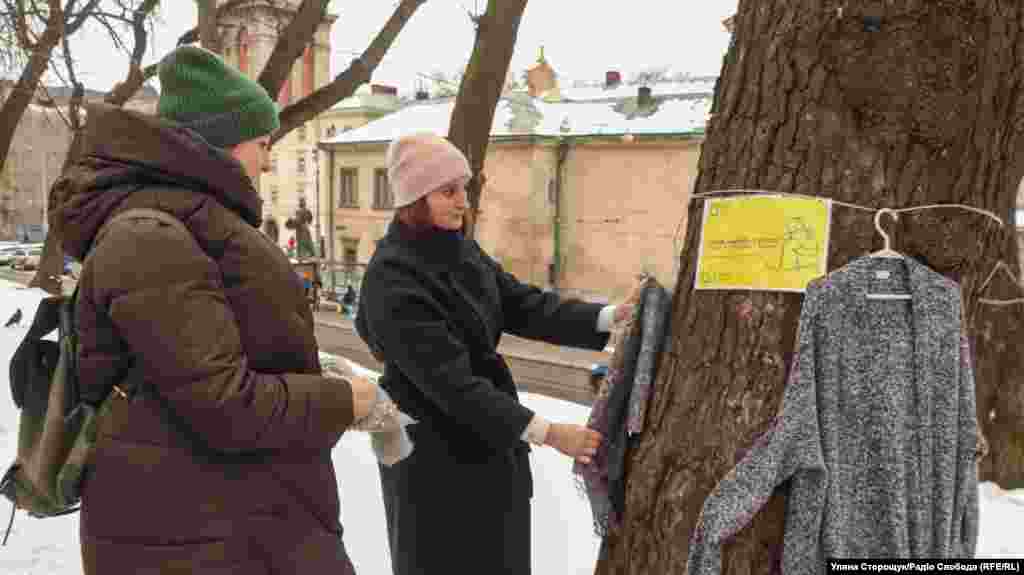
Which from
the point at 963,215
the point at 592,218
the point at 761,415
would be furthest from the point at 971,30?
the point at 592,218

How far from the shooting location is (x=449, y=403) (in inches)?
86.8

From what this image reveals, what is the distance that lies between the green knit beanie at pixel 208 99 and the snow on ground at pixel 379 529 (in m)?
1.93

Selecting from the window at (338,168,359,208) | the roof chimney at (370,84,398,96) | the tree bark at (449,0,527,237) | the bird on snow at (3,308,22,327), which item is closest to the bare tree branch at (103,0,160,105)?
the bird on snow at (3,308,22,327)

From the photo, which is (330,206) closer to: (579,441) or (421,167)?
(421,167)

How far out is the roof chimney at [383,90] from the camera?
3600 centimetres

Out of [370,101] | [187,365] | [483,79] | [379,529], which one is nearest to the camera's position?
[187,365]

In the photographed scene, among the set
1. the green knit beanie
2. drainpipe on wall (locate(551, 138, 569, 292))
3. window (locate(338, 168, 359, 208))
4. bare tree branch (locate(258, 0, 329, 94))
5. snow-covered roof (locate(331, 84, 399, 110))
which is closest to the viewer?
the green knit beanie

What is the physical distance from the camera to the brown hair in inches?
95.0

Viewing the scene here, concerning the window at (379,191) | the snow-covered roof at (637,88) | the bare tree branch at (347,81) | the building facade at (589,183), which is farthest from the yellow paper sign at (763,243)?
the window at (379,191)

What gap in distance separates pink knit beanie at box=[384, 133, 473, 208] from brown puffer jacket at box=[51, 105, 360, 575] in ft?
2.31

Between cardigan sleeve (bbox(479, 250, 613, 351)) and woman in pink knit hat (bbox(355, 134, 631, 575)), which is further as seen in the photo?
cardigan sleeve (bbox(479, 250, 613, 351))

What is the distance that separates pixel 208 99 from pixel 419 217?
0.77 m

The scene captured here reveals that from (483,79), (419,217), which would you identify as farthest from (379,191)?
(419,217)

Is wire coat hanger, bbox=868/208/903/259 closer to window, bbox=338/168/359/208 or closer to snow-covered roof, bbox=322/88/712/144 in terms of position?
snow-covered roof, bbox=322/88/712/144
